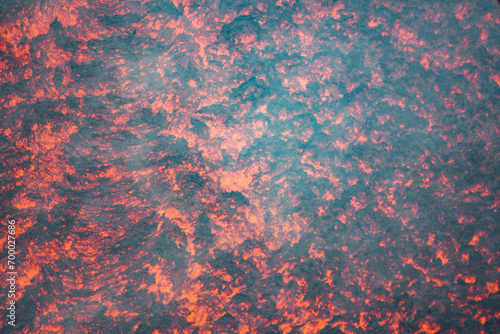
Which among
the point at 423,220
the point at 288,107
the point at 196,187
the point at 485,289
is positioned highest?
the point at 288,107

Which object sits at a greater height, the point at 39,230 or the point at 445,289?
the point at 39,230

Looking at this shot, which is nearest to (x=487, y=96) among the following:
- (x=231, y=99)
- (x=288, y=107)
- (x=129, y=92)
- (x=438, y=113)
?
(x=438, y=113)

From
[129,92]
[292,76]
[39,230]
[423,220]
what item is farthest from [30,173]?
[423,220]

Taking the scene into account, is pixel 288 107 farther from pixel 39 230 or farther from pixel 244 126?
pixel 39 230

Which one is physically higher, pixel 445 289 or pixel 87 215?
pixel 87 215

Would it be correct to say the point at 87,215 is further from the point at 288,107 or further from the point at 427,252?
the point at 427,252
